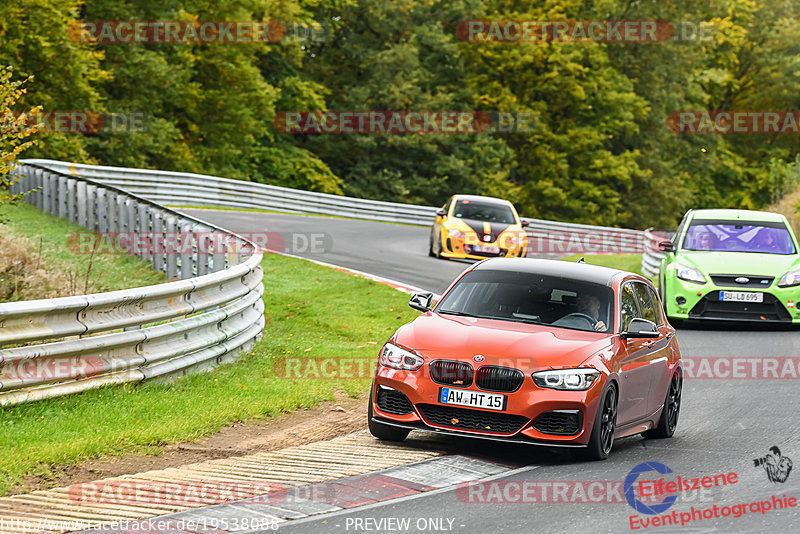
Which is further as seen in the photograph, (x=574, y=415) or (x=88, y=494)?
(x=574, y=415)

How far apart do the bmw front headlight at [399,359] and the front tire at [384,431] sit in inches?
10.1

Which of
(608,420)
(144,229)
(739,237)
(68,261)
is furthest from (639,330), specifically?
(144,229)

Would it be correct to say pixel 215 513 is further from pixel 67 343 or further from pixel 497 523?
pixel 67 343

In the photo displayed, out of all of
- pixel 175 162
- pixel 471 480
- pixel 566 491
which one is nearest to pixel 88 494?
pixel 471 480

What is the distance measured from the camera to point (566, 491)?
25.3ft

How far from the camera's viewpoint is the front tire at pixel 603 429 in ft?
28.3

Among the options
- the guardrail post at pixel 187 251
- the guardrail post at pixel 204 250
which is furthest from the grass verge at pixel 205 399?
the guardrail post at pixel 187 251

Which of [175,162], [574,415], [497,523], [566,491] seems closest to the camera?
[497,523]

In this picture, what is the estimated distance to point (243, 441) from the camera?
923 cm

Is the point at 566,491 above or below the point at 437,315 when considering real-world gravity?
below

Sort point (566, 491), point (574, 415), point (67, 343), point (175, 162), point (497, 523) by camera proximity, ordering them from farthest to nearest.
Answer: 1. point (175, 162)
2. point (67, 343)
3. point (574, 415)
4. point (566, 491)
5. point (497, 523)

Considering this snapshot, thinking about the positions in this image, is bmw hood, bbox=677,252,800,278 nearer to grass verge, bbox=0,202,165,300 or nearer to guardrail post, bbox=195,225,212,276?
guardrail post, bbox=195,225,212,276

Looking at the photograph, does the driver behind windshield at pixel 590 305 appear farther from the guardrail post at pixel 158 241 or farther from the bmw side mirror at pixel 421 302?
the guardrail post at pixel 158 241

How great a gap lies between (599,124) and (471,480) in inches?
2185
